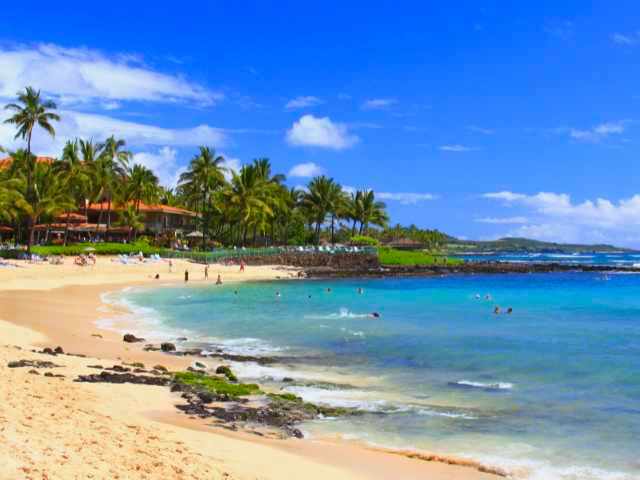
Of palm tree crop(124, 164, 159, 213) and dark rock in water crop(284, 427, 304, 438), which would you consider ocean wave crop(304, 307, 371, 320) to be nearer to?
dark rock in water crop(284, 427, 304, 438)

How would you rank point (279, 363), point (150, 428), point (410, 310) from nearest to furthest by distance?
1. point (150, 428)
2. point (279, 363)
3. point (410, 310)

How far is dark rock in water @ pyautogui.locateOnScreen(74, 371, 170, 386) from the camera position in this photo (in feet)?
41.5

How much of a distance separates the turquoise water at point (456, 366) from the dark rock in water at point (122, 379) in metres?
2.51

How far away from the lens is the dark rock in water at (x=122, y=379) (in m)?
12.6

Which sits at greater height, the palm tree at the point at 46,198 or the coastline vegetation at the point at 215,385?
the palm tree at the point at 46,198

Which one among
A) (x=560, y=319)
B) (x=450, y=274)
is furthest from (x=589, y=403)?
(x=450, y=274)

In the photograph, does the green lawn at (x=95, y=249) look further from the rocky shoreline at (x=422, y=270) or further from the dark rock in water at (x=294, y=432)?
the dark rock in water at (x=294, y=432)

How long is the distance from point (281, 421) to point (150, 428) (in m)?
2.52

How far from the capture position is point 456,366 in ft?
56.4

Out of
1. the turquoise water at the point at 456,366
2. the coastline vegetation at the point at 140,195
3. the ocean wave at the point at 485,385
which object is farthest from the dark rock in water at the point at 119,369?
the coastline vegetation at the point at 140,195

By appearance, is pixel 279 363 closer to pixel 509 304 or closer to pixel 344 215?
pixel 509 304

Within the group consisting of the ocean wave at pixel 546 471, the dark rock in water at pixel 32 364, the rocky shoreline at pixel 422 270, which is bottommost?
the ocean wave at pixel 546 471

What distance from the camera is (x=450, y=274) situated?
6944 centimetres

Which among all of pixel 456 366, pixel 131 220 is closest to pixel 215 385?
pixel 456 366
